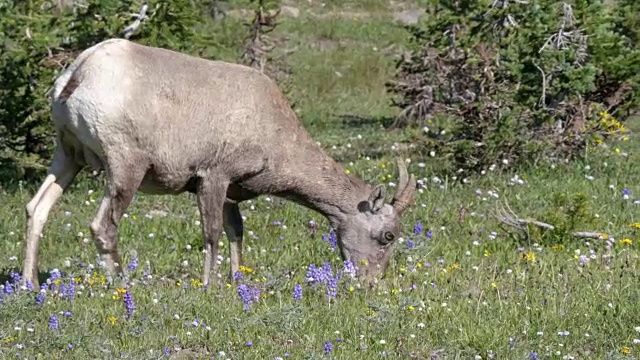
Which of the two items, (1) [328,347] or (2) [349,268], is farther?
(2) [349,268]

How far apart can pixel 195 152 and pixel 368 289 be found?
183 centimetres

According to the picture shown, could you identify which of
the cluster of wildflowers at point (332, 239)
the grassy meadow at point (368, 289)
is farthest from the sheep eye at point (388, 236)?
the cluster of wildflowers at point (332, 239)

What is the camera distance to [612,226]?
436 inches

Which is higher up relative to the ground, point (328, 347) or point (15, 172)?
point (328, 347)

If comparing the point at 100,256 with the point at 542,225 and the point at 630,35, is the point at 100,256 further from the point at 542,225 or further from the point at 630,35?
the point at 630,35

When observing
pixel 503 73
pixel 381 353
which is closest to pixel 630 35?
pixel 503 73

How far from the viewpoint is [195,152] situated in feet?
30.7

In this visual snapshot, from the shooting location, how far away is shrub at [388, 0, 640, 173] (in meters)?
13.6

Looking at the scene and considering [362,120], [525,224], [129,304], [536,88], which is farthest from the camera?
[362,120]

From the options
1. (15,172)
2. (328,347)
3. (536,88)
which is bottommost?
(15,172)

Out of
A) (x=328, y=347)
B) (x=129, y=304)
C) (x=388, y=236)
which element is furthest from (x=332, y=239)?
(x=328, y=347)

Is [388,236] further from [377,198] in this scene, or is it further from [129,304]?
[129,304]

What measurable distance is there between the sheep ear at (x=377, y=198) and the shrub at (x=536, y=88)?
3357mm

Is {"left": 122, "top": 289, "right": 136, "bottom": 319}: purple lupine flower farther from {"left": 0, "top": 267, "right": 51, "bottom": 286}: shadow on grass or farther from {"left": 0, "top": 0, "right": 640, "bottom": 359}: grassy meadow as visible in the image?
{"left": 0, "top": 267, "right": 51, "bottom": 286}: shadow on grass
